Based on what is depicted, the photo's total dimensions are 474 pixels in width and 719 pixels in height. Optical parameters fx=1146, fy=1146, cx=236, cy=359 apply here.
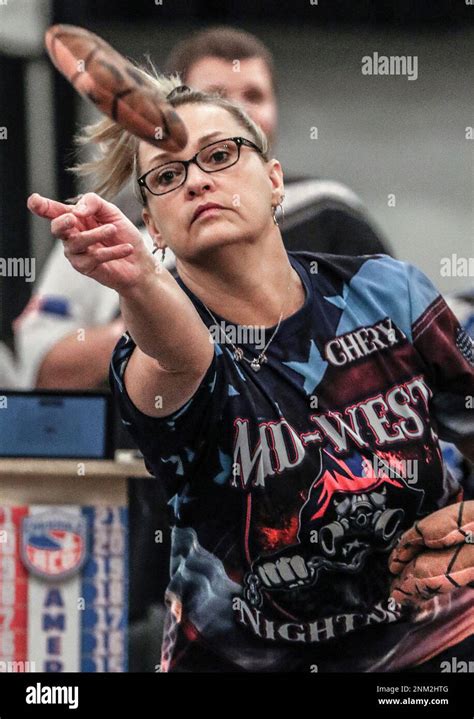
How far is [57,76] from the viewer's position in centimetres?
242

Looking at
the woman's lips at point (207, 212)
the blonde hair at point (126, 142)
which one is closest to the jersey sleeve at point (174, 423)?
the woman's lips at point (207, 212)

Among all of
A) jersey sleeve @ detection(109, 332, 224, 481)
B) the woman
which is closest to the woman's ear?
the woman

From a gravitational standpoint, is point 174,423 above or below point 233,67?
below

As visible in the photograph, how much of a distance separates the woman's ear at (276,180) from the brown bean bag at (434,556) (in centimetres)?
66

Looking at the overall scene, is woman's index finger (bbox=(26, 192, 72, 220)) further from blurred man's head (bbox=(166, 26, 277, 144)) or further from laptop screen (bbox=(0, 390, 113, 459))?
laptop screen (bbox=(0, 390, 113, 459))

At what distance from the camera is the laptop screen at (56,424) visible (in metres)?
2.42

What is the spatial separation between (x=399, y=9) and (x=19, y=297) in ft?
3.34

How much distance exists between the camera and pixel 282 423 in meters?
2.02

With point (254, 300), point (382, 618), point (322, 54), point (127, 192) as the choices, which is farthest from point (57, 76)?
point (382, 618)

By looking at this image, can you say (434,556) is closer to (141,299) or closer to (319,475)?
(319,475)

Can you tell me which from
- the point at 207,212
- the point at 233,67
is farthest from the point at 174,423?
the point at 233,67

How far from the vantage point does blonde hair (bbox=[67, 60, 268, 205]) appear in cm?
205

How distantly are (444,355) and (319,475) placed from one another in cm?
33

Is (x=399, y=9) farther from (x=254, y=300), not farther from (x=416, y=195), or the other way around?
(x=254, y=300)
